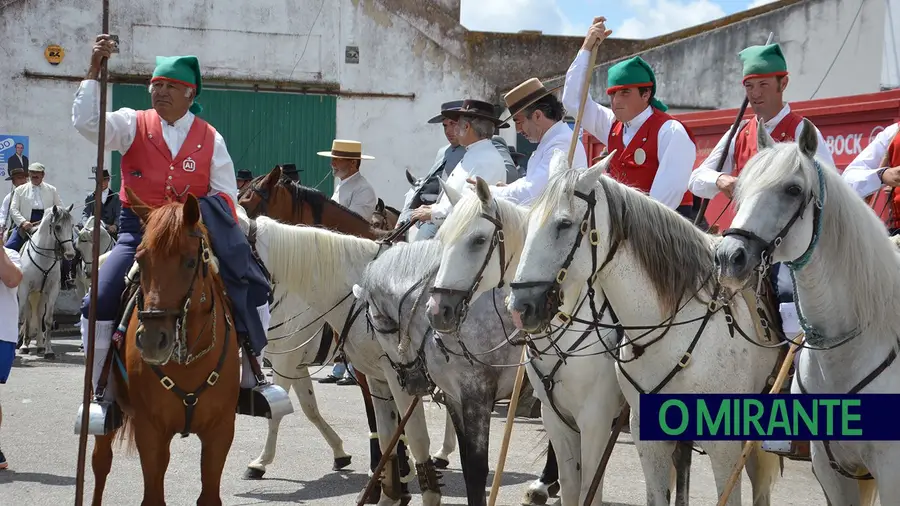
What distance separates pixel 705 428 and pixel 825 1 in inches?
640

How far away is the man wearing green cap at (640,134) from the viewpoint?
19.7 feet

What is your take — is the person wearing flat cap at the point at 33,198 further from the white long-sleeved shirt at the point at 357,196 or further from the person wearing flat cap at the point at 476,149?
the person wearing flat cap at the point at 476,149

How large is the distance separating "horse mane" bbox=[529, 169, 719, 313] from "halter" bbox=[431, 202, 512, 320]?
78cm

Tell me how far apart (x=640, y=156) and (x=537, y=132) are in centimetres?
97

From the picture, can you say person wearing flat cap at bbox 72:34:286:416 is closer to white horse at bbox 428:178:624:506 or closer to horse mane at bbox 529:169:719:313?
white horse at bbox 428:178:624:506

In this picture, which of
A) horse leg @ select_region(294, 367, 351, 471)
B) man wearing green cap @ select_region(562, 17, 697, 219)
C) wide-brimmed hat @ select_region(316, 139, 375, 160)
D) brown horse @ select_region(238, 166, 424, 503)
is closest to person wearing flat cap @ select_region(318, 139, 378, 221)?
wide-brimmed hat @ select_region(316, 139, 375, 160)

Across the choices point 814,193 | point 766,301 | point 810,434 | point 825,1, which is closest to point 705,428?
point 810,434

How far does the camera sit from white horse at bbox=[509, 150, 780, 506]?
191 inches

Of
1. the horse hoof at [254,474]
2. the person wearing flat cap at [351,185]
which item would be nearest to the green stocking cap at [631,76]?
the horse hoof at [254,474]

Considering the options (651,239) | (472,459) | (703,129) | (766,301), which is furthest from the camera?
(703,129)

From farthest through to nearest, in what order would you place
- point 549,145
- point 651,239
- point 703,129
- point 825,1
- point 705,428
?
point 825,1 < point 703,129 < point 549,145 < point 651,239 < point 705,428

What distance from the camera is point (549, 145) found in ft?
22.2

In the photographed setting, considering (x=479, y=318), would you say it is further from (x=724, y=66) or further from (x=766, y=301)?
(x=724, y=66)

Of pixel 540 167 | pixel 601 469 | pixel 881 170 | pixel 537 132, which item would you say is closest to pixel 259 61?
pixel 537 132
